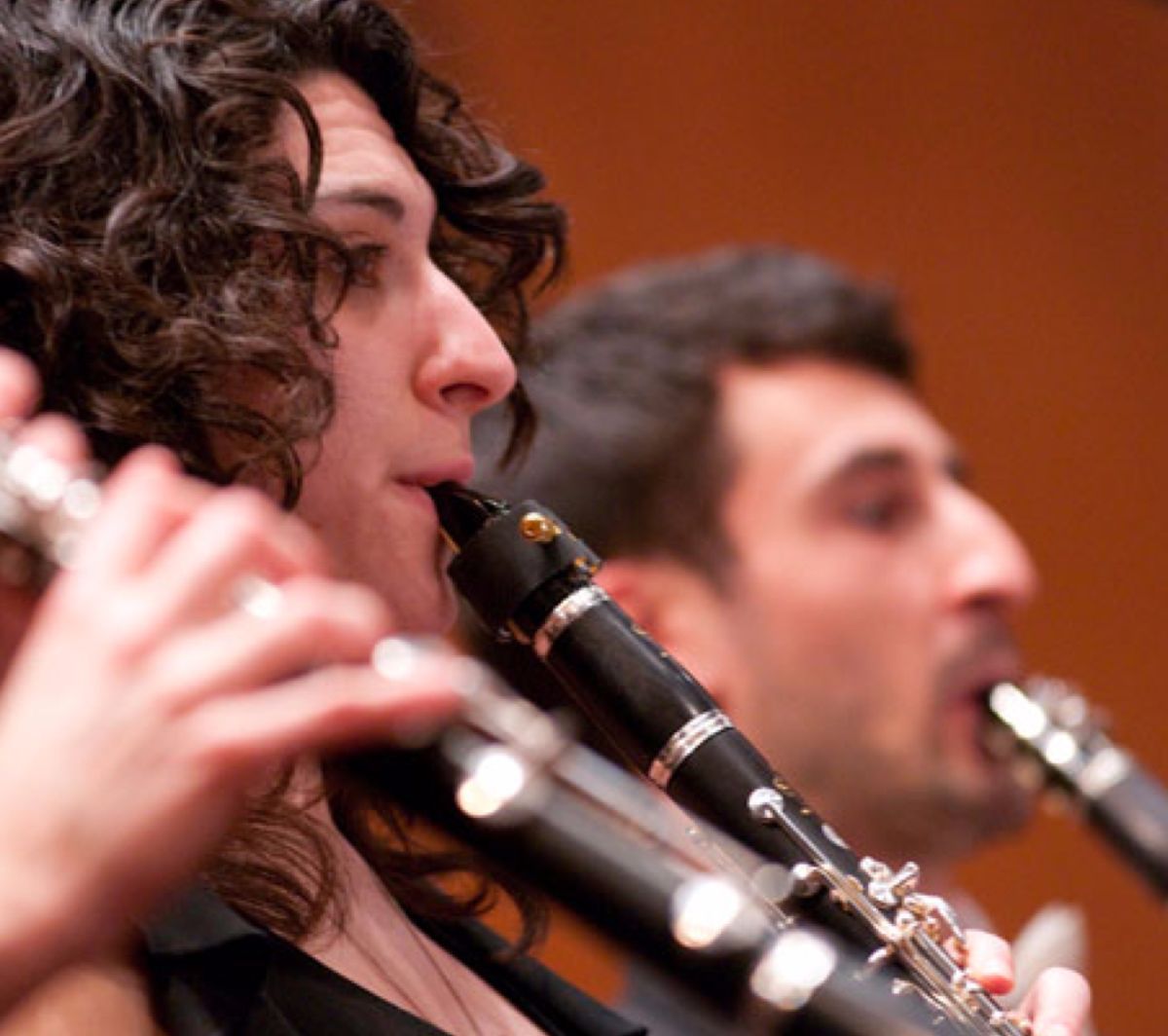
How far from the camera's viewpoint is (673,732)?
1.18 meters

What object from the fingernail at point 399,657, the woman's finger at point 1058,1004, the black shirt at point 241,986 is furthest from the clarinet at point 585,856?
the woman's finger at point 1058,1004

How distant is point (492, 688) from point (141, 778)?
0.16m

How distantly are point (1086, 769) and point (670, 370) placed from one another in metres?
0.52

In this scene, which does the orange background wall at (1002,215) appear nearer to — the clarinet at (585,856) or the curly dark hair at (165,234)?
the curly dark hair at (165,234)

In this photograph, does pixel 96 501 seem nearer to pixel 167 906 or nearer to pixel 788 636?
pixel 167 906

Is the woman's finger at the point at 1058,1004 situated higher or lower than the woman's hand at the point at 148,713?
higher

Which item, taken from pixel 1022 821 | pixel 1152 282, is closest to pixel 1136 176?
pixel 1152 282

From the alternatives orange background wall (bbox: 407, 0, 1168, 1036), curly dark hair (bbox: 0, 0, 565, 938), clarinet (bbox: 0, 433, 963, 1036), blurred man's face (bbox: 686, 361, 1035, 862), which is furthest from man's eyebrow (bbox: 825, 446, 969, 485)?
clarinet (bbox: 0, 433, 963, 1036)

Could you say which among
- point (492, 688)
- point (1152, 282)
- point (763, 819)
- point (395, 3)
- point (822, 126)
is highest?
point (1152, 282)

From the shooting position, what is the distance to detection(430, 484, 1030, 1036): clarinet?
3.64 feet

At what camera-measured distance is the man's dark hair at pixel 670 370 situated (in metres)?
2.05

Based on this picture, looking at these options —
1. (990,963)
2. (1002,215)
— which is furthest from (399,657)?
(1002,215)

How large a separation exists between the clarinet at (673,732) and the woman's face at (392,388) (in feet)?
0.10

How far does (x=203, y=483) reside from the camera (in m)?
1.08
